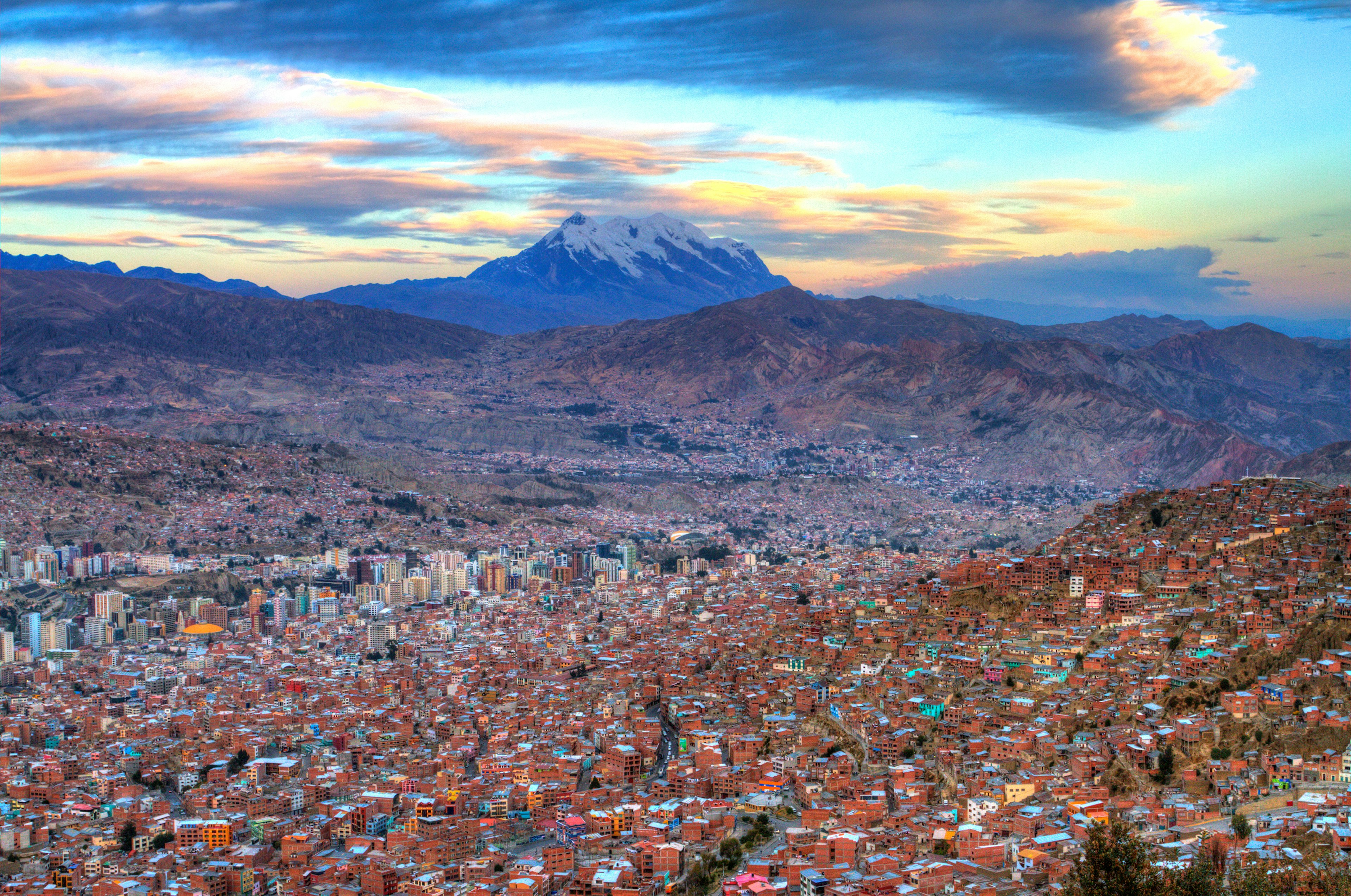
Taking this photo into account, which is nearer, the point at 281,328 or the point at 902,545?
the point at 902,545

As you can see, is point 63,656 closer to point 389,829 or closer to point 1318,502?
point 389,829

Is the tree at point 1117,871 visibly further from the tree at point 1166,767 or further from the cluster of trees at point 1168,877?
the tree at point 1166,767

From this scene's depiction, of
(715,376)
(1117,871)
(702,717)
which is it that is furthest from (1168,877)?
(715,376)

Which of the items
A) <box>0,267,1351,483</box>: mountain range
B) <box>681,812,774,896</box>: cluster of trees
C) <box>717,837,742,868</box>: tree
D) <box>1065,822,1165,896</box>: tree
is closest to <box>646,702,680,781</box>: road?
<box>681,812,774,896</box>: cluster of trees

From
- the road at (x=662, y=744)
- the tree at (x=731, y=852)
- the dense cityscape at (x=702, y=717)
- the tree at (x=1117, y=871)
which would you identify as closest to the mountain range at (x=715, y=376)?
the dense cityscape at (x=702, y=717)

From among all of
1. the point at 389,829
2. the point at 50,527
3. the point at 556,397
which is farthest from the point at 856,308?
the point at 389,829

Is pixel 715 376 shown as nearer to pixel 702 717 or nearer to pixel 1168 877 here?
pixel 702 717

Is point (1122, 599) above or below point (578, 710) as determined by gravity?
above
